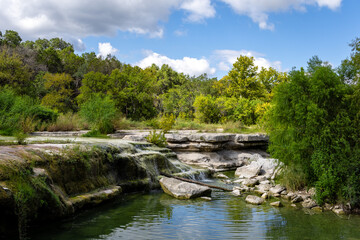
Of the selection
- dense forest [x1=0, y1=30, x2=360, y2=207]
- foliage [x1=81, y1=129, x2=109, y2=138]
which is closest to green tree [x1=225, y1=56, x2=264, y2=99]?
dense forest [x1=0, y1=30, x2=360, y2=207]

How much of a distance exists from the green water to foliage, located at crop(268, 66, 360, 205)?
982 mm

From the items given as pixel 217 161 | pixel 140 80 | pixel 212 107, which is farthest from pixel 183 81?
pixel 217 161

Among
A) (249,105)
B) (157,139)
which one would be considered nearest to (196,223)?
(157,139)

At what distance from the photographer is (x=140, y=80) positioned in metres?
27.2

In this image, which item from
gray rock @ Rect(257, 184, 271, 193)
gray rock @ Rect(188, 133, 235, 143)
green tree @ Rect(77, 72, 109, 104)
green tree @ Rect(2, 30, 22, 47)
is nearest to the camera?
gray rock @ Rect(257, 184, 271, 193)

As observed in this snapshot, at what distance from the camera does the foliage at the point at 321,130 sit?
7.43 meters

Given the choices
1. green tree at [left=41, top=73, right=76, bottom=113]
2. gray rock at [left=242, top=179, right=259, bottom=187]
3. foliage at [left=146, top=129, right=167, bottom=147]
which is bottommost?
gray rock at [left=242, top=179, right=259, bottom=187]

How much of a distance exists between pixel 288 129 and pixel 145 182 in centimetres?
482

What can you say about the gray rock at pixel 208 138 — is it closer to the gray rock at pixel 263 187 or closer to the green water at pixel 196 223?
the gray rock at pixel 263 187

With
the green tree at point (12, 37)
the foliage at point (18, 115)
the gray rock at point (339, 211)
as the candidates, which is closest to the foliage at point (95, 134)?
the foliage at point (18, 115)

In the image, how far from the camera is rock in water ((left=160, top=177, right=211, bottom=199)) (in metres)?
8.90

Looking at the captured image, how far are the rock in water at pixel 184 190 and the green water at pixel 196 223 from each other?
466 millimetres

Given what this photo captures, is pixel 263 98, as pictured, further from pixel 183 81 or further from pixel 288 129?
pixel 288 129

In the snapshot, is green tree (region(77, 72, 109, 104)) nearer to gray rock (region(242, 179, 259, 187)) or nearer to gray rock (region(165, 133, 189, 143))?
gray rock (region(165, 133, 189, 143))
